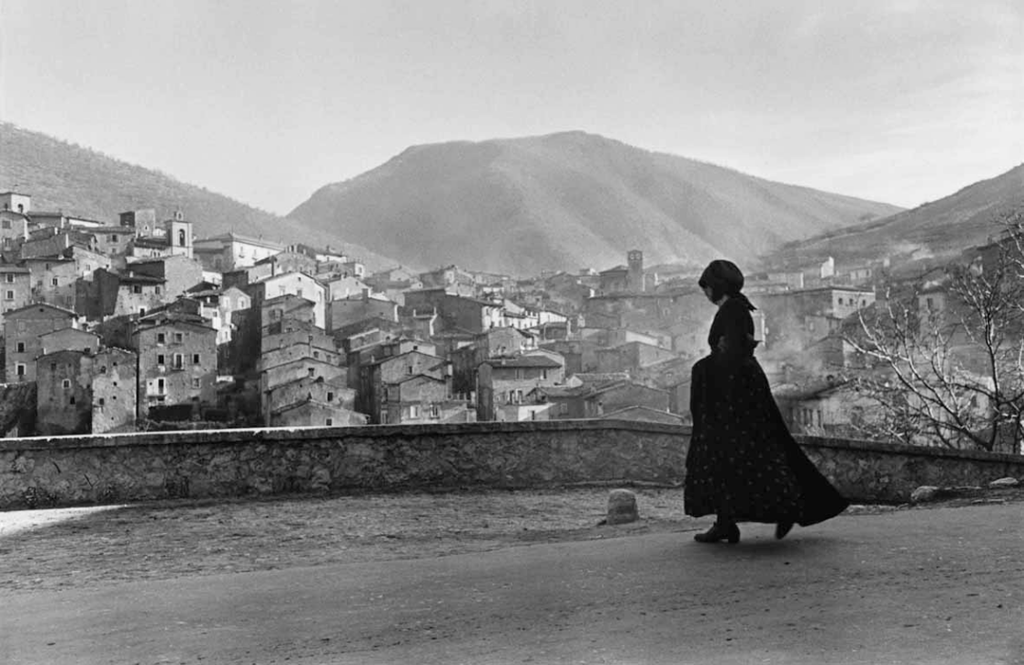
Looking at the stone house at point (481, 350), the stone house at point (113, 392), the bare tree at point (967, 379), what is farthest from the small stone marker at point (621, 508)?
the stone house at point (113, 392)

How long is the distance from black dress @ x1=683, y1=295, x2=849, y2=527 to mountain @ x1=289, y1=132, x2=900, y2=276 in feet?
84.5

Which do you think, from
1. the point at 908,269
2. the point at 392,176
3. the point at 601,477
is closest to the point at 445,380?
the point at 392,176

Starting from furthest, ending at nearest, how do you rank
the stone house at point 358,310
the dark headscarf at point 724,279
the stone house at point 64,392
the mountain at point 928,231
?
the stone house at point 358,310
the stone house at point 64,392
the mountain at point 928,231
the dark headscarf at point 724,279

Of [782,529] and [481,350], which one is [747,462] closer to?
[782,529]

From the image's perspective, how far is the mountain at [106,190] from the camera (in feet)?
319

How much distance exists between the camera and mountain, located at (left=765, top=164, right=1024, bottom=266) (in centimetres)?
4000

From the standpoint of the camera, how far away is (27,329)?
168ft

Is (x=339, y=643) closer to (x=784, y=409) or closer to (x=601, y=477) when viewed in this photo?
(x=601, y=477)

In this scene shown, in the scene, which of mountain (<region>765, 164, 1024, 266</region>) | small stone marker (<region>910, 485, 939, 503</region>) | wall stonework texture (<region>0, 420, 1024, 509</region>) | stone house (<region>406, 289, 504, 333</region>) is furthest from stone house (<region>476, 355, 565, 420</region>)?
small stone marker (<region>910, 485, 939, 503</region>)

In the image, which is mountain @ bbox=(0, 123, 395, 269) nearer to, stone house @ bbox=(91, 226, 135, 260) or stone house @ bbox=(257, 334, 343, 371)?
stone house @ bbox=(91, 226, 135, 260)

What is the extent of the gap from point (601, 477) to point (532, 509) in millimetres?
1760

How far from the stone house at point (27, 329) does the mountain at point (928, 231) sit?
36794 millimetres

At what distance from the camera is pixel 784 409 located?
28719mm

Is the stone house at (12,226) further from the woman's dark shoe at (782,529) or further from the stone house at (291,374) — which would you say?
the woman's dark shoe at (782,529)
